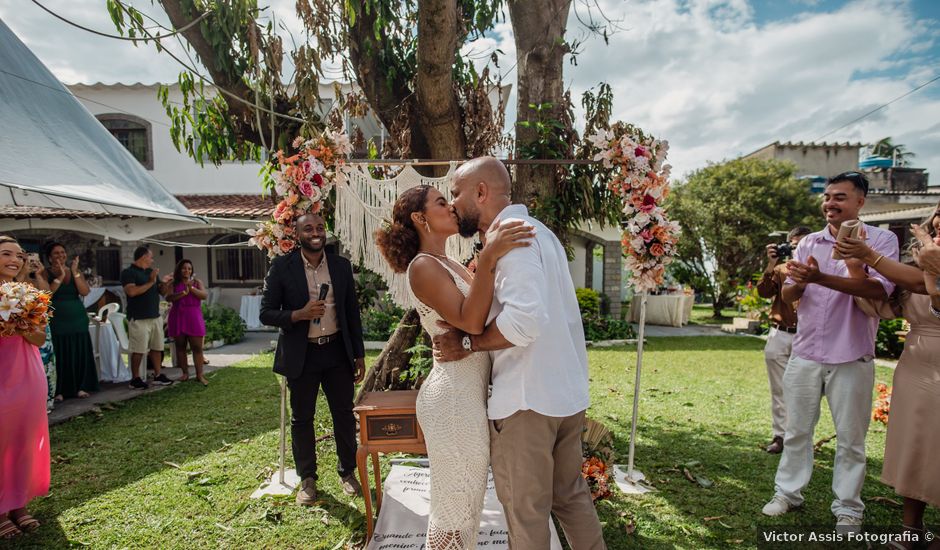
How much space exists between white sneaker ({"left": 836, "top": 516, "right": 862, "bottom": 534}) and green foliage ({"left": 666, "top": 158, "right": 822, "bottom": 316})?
51.7ft

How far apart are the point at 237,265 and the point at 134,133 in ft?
16.1

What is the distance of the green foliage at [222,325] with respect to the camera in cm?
1139

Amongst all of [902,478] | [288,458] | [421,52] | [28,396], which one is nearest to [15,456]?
[28,396]

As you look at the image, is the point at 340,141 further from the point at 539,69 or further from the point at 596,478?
the point at 596,478

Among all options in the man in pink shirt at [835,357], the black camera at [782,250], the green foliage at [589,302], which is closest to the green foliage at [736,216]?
the green foliage at [589,302]

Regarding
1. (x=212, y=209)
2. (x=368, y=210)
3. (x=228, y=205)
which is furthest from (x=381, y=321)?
(x=368, y=210)

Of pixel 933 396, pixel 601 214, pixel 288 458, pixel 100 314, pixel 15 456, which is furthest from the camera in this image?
pixel 100 314

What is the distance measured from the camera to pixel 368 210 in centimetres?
480

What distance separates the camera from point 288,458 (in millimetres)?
4766

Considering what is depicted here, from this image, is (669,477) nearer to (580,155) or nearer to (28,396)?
(580,155)

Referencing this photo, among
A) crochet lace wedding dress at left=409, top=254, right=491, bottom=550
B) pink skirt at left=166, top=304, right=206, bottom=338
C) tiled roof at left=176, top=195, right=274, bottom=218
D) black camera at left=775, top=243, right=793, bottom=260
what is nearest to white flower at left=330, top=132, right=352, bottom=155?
crochet lace wedding dress at left=409, top=254, right=491, bottom=550

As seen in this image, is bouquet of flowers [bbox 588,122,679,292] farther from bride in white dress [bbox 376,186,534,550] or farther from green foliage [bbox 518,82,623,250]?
bride in white dress [bbox 376,186,534,550]

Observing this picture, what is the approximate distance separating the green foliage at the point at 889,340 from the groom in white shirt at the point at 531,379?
10199 millimetres

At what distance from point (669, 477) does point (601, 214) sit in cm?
247
